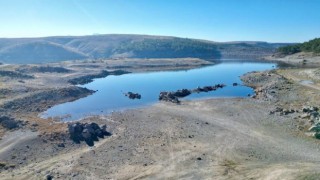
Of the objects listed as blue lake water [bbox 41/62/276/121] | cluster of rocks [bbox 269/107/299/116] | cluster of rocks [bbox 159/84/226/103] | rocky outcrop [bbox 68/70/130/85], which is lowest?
rocky outcrop [bbox 68/70/130/85]

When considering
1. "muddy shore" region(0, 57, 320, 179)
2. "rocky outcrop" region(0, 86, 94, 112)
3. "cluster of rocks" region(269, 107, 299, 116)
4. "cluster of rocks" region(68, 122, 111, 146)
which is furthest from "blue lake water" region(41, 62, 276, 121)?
"cluster of rocks" region(269, 107, 299, 116)

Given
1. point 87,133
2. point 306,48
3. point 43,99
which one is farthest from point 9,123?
point 306,48

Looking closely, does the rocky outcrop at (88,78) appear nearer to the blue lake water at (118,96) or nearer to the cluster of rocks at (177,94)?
the blue lake water at (118,96)

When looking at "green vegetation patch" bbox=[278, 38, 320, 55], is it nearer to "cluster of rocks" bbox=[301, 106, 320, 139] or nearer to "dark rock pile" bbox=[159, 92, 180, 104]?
"dark rock pile" bbox=[159, 92, 180, 104]

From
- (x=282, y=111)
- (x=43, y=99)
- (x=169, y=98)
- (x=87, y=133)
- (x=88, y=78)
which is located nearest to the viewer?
(x=87, y=133)

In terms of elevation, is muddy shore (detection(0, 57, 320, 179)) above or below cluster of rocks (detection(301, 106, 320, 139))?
below

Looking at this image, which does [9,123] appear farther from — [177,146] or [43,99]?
[177,146]
